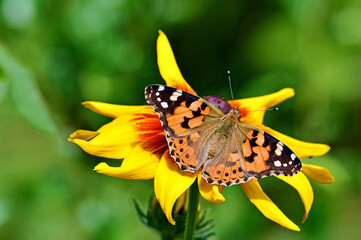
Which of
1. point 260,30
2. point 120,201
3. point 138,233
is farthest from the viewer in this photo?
point 260,30

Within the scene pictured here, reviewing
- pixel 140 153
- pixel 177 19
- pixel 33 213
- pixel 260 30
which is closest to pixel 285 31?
pixel 260 30

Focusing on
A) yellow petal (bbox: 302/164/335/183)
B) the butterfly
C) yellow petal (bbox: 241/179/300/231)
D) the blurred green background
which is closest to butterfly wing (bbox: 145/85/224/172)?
the butterfly

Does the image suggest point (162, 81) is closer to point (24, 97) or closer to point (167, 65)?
point (167, 65)

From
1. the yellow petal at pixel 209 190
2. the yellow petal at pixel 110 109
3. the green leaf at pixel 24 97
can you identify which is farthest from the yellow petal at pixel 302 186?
the green leaf at pixel 24 97

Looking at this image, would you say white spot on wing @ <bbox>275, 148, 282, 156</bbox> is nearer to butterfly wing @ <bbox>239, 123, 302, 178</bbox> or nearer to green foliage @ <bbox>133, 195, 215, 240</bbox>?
butterfly wing @ <bbox>239, 123, 302, 178</bbox>

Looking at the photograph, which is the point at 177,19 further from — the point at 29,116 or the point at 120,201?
the point at 29,116

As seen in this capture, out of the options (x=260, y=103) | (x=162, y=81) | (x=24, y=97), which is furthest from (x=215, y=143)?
(x=162, y=81)
